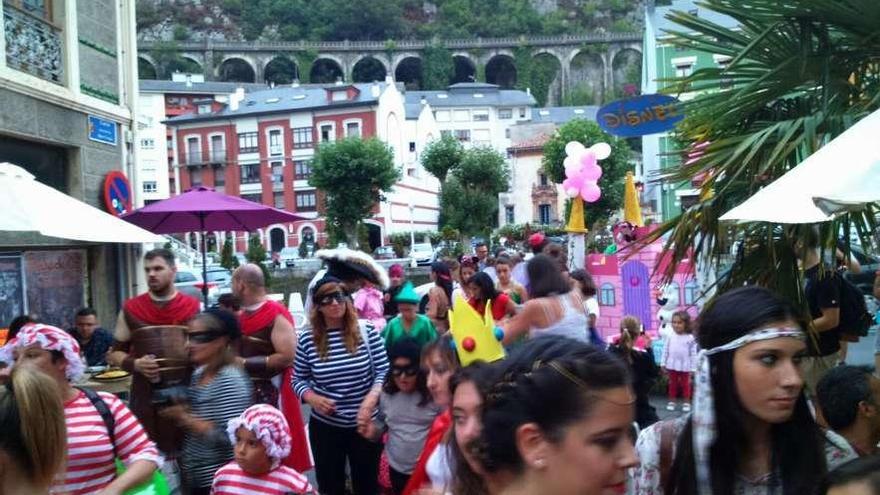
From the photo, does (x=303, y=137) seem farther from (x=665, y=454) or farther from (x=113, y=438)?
(x=665, y=454)

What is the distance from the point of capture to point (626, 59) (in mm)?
103062

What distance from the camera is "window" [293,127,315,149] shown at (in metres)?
61.0

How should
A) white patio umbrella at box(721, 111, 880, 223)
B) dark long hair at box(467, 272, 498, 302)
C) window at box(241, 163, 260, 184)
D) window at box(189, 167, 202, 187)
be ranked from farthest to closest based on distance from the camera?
window at box(189, 167, 202, 187) < window at box(241, 163, 260, 184) < dark long hair at box(467, 272, 498, 302) < white patio umbrella at box(721, 111, 880, 223)

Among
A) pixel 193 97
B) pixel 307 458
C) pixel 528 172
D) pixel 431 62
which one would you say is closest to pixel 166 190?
pixel 193 97

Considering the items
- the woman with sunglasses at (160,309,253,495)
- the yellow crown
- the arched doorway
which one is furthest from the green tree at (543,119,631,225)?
the yellow crown

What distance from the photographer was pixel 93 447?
11.0 feet

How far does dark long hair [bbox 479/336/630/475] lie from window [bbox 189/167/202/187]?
6616 cm

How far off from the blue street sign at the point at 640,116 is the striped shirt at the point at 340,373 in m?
2.65

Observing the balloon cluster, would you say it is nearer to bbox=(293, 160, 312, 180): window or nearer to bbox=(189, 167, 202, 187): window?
bbox=(293, 160, 312, 180): window

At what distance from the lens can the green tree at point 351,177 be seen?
50562 millimetres

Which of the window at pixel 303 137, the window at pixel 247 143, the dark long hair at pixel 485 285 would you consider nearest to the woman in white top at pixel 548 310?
the dark long hair at pixel 485 285

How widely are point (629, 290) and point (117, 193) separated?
718 centimetres

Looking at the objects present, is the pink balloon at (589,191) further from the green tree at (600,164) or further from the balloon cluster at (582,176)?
the green tree at (600,164)

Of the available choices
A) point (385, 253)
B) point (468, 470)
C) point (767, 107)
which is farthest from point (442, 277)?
point (385, 253)
